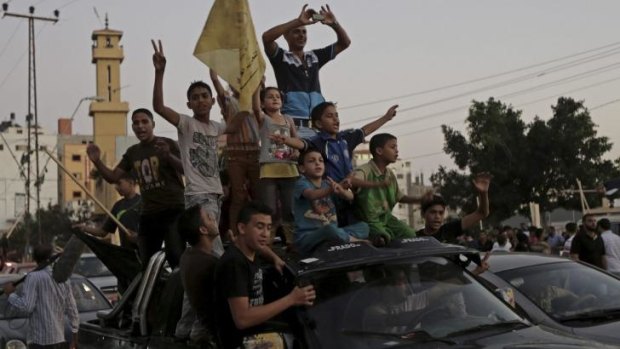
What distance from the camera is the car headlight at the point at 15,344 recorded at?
10812 millimetres

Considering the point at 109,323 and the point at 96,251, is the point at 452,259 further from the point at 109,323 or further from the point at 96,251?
the point at 96,251

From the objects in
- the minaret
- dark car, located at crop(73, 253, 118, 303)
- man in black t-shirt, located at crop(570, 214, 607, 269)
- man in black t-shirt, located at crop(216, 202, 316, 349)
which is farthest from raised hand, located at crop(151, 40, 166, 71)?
the minaret

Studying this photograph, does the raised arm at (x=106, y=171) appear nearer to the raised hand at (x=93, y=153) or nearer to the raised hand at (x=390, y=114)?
the raised hand at (x=93, y=153)

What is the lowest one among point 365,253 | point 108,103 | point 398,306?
point 398,306

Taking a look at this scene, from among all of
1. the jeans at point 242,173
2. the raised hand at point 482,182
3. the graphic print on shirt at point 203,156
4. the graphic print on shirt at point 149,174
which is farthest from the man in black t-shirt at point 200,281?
the graphic print on shirt at point 149,174

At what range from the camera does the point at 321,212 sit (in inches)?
265

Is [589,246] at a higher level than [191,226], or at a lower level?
lower

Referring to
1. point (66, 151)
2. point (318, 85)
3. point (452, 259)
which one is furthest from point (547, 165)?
point (66, 151)

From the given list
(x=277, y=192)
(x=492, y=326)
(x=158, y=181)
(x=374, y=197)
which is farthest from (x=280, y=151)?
(x=492, y=326)

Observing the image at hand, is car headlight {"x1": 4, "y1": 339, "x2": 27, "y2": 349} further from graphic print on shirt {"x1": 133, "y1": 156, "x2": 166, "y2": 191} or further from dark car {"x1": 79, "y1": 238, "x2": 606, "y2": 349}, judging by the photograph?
dark car {"x1": 79, "y1": 238, "x2": 606, "y2": 349}

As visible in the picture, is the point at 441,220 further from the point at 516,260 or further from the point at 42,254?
the point at 42,254

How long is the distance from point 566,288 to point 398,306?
10.1 feet

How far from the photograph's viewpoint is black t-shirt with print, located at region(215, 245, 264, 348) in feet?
17.3

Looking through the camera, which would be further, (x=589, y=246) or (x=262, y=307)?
(x=589, y=246)
